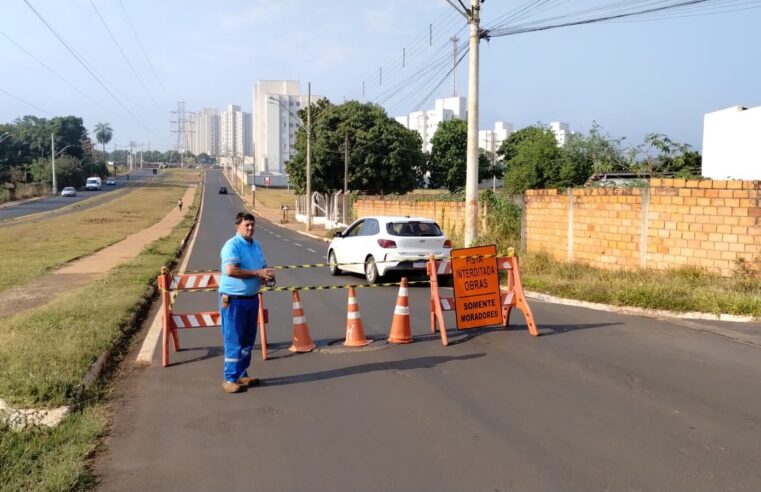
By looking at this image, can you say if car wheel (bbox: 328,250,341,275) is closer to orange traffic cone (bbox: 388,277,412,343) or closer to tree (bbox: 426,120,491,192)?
orange traffic cone (bbox: 388,277,412,343)

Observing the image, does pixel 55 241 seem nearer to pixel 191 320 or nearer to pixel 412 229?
pixel 412 229

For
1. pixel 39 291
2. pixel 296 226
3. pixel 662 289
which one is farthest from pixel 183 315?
pixel 296 226

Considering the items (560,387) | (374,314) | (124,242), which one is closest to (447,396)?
(560,387)

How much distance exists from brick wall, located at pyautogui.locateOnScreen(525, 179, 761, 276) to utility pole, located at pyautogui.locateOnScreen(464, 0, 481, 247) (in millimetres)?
2048

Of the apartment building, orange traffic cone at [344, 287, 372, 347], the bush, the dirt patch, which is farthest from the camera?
the apartment building

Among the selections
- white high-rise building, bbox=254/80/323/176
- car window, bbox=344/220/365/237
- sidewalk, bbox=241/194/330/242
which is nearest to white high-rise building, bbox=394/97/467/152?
white high-rise building, bbox=254/80/323/176

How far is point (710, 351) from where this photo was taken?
7.79 m

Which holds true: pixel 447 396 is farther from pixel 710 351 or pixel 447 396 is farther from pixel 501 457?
pixel 710 351

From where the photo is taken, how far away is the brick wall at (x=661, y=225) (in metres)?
11.3

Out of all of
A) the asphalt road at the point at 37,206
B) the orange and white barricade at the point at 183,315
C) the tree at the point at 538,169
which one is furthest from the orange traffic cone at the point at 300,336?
the asphalt road at the point at 37,206

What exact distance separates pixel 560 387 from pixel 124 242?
26.2 m

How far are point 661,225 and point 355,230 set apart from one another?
706cm

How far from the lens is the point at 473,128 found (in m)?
15.9

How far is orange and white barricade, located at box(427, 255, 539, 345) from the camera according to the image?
8562 millimetres
